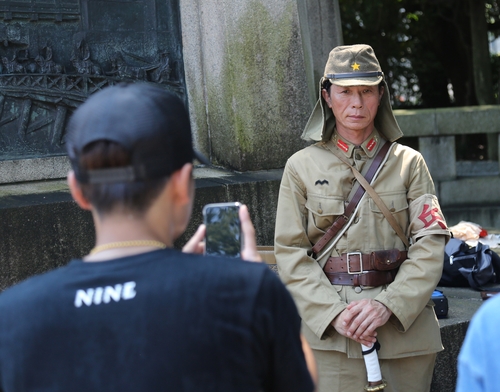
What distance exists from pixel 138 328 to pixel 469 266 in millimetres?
4076

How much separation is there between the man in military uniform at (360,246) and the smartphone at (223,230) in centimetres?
136

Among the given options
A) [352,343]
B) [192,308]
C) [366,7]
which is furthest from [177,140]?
[366,7]

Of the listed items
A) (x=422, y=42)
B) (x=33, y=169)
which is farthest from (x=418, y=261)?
(x=422, y=42)

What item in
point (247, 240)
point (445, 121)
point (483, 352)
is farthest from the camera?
point (445, 121)

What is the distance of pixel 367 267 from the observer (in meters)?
3.08

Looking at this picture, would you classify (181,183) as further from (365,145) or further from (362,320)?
(365,145)

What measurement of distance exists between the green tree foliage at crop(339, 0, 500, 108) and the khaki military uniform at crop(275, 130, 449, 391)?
10.5 meters

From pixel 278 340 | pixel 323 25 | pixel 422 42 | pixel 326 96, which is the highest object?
pixel 422 42

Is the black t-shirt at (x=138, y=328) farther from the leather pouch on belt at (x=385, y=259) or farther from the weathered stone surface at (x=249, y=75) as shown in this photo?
the weathered stone surface at (x=249, y=75)

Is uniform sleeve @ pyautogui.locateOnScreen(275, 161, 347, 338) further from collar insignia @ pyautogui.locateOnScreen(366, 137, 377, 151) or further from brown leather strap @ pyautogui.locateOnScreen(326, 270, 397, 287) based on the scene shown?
collar insignia @ pyautogui.locateOnScreen(366, 137, 377, 151)

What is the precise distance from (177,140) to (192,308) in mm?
349

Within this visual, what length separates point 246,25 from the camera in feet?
16.0

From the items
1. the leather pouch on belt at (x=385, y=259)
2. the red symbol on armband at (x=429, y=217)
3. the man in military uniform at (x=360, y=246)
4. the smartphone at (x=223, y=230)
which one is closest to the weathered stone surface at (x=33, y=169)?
the man in military uniform at (x=360, y=246)

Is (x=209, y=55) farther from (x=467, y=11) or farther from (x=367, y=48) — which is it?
(x=467, y=11)
